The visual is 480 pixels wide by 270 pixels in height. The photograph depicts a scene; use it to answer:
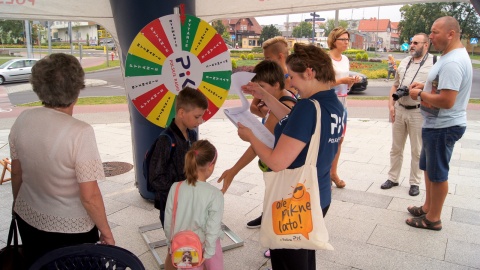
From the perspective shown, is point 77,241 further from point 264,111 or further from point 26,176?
point 264,111

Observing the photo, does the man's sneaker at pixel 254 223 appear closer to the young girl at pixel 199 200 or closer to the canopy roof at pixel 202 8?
the young girl at pixel 199 200

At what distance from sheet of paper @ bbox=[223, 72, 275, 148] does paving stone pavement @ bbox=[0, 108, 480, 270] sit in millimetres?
1241

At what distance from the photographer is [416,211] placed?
12.1 ft

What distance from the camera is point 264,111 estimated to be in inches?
113

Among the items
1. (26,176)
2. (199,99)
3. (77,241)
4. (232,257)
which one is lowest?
(232,257)

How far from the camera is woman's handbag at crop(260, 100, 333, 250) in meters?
1.73

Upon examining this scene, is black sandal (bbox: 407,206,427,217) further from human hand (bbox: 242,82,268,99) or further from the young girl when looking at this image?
the young girl

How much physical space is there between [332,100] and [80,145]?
1.25 m

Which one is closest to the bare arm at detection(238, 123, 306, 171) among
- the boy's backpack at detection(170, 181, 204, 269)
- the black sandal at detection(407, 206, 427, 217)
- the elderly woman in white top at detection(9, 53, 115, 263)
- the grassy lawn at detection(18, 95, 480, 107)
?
the boy's backpack at detection(170, 181, 204, 269)

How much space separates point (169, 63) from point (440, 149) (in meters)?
2.43

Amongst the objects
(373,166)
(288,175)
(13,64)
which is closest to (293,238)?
(288,175)

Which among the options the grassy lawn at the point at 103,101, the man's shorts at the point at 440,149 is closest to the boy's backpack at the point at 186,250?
the man's shorts at the point at 440,149

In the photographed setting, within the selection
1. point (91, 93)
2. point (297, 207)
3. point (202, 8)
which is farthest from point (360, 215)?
point (91, 93)

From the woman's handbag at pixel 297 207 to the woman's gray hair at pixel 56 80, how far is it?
106 centimetres
